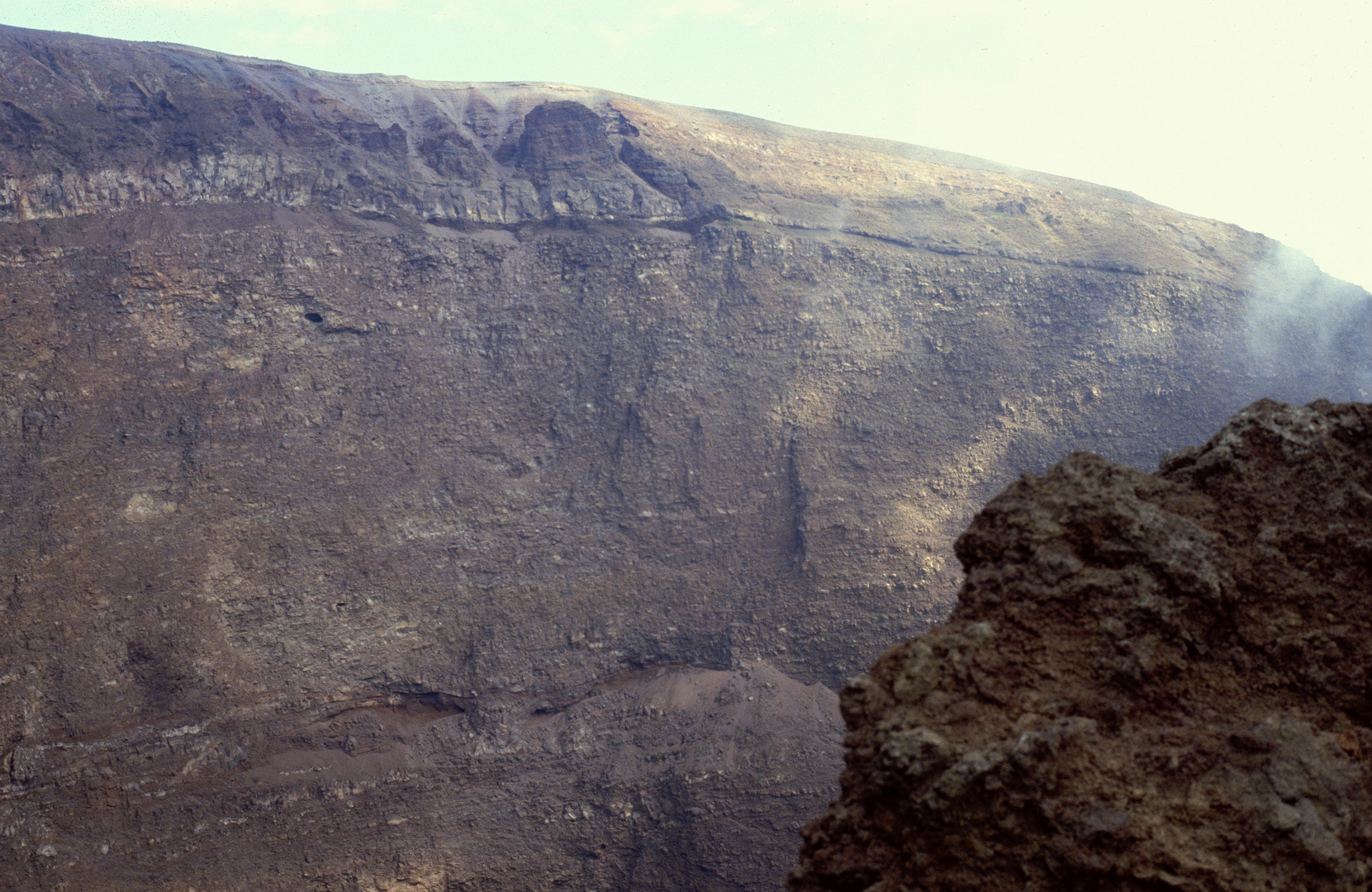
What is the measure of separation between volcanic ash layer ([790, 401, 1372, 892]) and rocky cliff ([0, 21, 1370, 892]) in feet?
66.2

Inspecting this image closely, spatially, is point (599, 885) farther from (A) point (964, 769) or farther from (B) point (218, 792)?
(A) point (964, 769)

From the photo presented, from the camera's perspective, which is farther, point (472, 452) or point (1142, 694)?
point (472, 452)

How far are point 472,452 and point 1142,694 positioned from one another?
80.2 ft

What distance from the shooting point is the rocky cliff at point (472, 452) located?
2172cm

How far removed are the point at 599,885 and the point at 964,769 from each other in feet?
68.8

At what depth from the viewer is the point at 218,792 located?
21.1 meters

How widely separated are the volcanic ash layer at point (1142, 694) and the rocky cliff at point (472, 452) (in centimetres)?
2019

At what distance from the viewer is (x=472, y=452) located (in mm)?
27625

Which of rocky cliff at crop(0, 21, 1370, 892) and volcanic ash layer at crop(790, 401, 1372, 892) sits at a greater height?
volcanic ash layer at crop(790, 401, 1372, 892)

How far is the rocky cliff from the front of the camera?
21.7 m

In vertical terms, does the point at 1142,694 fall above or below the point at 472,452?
above

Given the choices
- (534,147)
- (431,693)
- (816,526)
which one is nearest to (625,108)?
(534,147)

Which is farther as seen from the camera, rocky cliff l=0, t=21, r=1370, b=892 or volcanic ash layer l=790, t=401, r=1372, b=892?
rocky cliff l=0, t=21, r=1370, b=892

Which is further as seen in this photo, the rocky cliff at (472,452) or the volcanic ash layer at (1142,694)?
the rocky cliff at (472,452)
